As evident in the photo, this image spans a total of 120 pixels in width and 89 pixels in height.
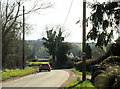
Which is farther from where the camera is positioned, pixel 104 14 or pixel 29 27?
pixel 29 27

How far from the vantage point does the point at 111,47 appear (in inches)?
1254

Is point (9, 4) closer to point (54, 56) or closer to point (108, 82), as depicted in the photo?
point (108, 82)

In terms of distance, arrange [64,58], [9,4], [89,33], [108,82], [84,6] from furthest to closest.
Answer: [64,58]
[9,4]
[84,6]
[89,33]
[108,82]

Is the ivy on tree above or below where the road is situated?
above

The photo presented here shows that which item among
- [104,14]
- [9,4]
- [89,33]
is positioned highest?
[9,4]

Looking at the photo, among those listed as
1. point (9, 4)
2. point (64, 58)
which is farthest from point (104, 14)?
point (64, 58)

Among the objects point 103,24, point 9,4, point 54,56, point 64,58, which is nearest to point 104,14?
point 103,24

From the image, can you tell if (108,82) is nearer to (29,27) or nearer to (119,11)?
(119,11)

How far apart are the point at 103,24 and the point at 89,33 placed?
147 centimetres

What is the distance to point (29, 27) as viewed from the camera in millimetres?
30969

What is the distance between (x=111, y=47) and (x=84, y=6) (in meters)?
15.3

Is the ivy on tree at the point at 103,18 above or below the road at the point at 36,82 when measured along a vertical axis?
above

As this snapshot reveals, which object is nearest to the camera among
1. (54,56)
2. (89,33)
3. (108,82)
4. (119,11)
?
(108,82)

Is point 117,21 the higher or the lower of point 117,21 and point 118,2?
the lower
